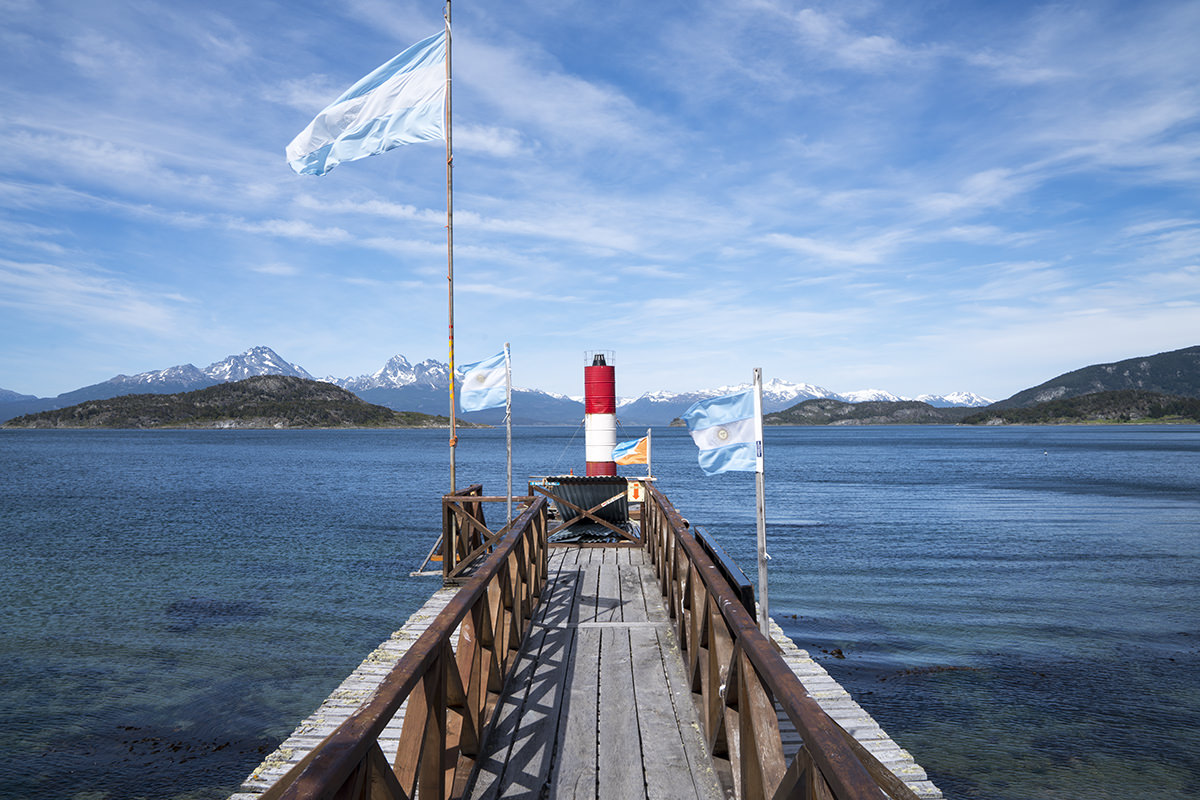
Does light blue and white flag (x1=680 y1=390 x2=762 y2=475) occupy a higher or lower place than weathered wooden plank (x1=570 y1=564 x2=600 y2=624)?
higher

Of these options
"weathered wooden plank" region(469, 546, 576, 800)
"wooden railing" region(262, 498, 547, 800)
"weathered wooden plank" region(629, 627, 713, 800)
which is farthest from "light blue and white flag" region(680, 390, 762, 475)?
"weathered wooden plank" region(469, 546, 576, 800)

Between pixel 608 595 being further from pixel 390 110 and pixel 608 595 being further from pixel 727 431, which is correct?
pixel 390 110

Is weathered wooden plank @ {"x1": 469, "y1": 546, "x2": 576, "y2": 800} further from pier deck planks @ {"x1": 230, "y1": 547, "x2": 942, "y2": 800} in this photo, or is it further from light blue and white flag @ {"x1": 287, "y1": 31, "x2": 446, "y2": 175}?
light blue and white flag @ {"x1": 287, "y1": 31, "x2": 446, "y2": 175}

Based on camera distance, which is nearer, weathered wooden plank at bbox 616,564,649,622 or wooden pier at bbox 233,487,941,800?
wooden pier at bbox 233,487,941,800

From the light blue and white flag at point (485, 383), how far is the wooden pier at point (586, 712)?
9.81ft

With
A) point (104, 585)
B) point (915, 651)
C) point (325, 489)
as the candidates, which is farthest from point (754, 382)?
point (325, 489)

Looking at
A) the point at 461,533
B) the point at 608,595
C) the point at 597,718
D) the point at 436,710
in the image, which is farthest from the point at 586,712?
the point at 461,533

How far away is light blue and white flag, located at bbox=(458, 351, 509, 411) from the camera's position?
38.0 ft

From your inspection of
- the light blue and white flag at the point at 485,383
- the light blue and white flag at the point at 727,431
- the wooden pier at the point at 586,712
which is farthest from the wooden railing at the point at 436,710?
the light blue and white flag at the point at 485,383

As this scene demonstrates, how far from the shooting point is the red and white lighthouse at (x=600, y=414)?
17.1m

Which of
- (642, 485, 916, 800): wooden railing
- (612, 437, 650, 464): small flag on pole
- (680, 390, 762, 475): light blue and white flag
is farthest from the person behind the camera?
(612, 437, 650, 464): small flag on pole

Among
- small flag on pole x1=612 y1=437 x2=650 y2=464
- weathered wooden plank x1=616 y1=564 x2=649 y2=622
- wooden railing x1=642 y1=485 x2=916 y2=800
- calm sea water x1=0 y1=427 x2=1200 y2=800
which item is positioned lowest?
calm sea water x1=0 y1=427 x2=1200 y2=800

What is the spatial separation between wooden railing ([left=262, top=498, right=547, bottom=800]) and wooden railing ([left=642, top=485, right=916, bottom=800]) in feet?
5.21

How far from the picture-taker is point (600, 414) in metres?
17.3
